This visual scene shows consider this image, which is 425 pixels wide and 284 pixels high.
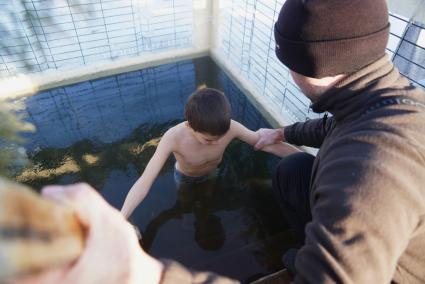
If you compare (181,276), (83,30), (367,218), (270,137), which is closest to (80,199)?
(181,276)

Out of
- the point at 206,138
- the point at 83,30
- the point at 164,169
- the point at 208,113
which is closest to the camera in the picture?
the point at 208,113

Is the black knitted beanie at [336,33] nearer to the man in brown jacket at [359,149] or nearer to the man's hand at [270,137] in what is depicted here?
the man in brown jacket at [359,149]

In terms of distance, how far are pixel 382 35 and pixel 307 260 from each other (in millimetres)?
596

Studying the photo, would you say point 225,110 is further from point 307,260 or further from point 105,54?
point 105,54

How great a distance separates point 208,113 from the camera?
50.3 inches

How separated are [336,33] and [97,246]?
0.72 m

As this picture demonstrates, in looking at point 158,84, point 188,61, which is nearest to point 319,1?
point 158,84

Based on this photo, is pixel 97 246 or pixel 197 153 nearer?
pixel 97 246

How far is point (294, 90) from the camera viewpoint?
1875 mm

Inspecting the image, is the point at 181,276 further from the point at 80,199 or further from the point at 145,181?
the point at 145,181

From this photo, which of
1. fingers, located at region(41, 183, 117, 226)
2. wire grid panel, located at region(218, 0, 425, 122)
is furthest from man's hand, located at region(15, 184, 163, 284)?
wire grid panel, located at region(218, 0, 425, 122)

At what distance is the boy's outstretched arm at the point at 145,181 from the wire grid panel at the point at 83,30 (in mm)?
1320

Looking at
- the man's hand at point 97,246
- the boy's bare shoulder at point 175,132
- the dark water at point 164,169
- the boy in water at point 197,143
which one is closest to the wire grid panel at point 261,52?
the dark water at point 164,169

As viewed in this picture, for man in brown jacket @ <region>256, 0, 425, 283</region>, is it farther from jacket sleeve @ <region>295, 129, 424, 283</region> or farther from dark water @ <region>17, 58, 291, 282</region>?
dark water @ <region>17, 58, 291, 282</region>
